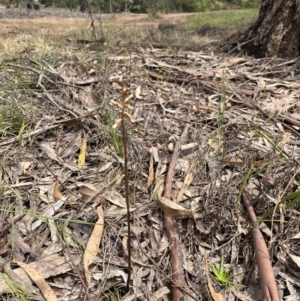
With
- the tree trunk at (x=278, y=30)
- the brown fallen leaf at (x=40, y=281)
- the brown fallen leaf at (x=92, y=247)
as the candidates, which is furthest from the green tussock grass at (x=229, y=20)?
the brown fallen leaf at (x=40, y=281)

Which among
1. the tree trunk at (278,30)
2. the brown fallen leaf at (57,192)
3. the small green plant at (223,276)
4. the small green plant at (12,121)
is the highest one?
the tree trunk at (278,30)

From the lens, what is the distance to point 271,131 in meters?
2.24

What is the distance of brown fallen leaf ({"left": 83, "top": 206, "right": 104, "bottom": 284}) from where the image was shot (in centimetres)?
156

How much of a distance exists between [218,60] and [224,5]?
84.0 ft

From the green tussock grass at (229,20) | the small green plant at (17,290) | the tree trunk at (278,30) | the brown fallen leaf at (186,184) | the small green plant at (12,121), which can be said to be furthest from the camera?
the green tussock grass at (229,20)

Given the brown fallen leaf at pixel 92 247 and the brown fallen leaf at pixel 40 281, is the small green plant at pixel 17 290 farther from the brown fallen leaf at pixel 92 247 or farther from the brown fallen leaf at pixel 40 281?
the brown fallen leaf at pixel 92 247

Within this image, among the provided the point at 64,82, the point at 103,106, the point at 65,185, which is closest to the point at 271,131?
the point at 103,106

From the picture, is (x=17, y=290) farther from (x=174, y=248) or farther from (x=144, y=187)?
(x=144, y=187)

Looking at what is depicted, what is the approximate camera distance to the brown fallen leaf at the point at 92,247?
5.11 ft

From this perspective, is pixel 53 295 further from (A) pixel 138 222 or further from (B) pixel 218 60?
(B) pixel 218 60

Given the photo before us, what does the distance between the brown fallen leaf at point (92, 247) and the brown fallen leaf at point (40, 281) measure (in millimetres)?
149

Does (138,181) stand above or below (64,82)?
below

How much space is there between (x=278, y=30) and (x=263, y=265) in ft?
8.67

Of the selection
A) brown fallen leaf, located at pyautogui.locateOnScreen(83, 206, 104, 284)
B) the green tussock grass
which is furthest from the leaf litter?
the green tussock grass
